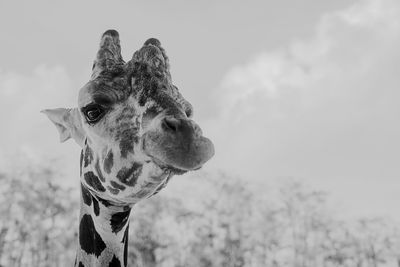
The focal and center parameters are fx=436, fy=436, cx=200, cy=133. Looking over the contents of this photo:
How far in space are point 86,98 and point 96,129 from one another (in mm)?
250

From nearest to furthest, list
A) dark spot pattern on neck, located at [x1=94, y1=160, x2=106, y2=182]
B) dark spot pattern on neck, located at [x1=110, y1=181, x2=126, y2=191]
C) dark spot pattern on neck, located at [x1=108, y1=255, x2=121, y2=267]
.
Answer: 1. dark spot pattern on neck, located at [x1=110, y1=181, x2=126, y2=191]
2. dark spot pattern on neck, located at [x1=94, y1=160, x2=106, y2=182]
3. dark spot pattern on neck, located at [x1=108, y1=255, x2=121, y2=267]

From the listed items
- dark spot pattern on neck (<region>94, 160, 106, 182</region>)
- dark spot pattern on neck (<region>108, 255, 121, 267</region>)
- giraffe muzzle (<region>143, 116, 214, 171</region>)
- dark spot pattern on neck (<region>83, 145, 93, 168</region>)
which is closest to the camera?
giraffe muzzle (<region>143, 116, 214, 171</region>)

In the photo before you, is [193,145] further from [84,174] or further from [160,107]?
[84,174]

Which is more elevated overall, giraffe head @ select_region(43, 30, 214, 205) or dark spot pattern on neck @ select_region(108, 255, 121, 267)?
giraffe head @ select_region(43, 30, 214, 205)

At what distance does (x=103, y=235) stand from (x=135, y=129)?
1.12 m

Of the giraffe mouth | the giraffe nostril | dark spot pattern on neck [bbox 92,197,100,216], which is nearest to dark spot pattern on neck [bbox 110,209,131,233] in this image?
dark spot pattern on neck [bbox 92,197,100,216]

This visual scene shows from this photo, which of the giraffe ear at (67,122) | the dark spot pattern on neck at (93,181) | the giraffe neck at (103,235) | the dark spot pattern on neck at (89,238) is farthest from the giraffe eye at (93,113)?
the dark spot pattern on neck at (89,238)

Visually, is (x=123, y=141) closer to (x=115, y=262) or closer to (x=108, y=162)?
(x=108, y=162)

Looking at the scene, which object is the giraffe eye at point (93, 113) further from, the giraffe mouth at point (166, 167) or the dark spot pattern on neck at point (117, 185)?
the giraffe mouth at point (166, 167)

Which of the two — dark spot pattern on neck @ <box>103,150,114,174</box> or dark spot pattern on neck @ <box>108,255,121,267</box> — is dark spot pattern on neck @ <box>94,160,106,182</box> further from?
dark spot pattern on neck @ <box>108,255,121,267</box>

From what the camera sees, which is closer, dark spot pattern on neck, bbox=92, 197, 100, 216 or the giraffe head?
the giraffe head

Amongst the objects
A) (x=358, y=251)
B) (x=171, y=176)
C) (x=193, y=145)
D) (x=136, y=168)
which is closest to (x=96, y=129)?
(x=136, y=168)

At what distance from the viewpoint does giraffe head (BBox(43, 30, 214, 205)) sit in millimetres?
2830

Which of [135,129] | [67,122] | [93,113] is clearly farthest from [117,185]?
[67,122]
